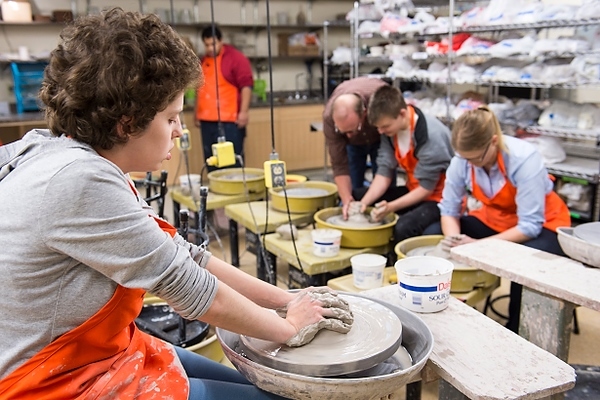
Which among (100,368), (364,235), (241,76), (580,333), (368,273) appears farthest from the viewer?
(241,76)

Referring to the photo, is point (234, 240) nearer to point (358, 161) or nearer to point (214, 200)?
point (214, 200)

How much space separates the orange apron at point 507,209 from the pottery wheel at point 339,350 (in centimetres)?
138

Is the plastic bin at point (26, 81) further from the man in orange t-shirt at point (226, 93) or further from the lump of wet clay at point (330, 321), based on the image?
the lump of wet clay at point (330, 321)

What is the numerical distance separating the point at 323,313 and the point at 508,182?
1.49m

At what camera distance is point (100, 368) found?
37.9 inches

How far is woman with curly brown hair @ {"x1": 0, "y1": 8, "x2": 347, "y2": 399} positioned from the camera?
846mm

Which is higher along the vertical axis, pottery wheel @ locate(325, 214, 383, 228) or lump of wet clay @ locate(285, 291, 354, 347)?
lump of wet clay @ locate(285, 291, 354, 347)

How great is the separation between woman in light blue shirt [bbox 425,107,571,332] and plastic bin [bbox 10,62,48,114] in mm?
4254

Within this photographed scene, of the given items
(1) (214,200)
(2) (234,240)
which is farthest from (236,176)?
(2) (234,240)

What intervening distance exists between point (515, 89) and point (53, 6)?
4707 millimetres

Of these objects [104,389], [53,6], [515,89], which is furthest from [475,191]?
[53,6]

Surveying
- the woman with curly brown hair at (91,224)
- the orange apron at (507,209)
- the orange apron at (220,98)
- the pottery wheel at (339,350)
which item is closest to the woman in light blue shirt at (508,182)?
the orange apron at (507,209)

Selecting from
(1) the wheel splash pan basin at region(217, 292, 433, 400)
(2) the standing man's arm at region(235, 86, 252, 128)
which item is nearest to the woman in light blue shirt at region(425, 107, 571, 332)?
(1) the wheel splash pan basin at region(217, 292, 433, 400)

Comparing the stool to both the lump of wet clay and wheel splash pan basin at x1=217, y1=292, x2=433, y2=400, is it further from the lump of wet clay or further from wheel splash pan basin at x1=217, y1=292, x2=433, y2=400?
wheel splash pan basin at x1=217, y1=292, x2=433, y2=400
